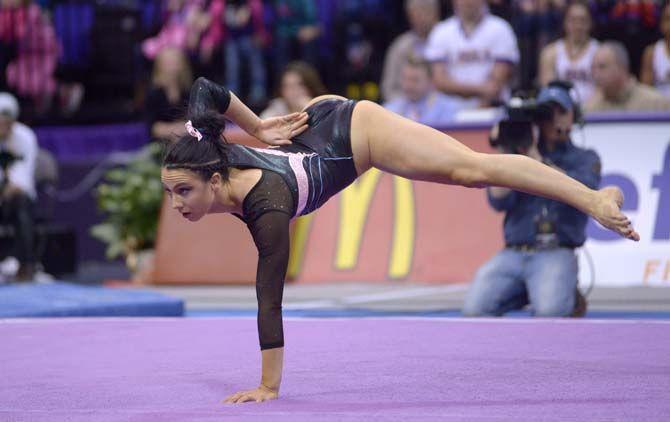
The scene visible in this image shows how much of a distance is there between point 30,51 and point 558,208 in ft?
22.7

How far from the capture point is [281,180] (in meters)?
3.79

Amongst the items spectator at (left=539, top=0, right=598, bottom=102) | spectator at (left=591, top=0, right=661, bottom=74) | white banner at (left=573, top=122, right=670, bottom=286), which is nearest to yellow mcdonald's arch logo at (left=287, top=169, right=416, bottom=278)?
white banner at (left=573, top=122, right=670, bottom=286)

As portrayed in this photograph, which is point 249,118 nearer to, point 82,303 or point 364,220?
point 82,303

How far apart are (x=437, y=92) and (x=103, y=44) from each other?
A: 434 cm

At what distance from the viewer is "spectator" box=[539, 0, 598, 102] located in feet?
26.1

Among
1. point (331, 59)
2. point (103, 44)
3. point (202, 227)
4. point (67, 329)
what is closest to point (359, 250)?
point (202, 227)

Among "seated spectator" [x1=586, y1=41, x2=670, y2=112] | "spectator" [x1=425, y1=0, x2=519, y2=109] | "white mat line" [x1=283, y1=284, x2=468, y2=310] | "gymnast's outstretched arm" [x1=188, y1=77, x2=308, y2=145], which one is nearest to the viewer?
"gymnast's outstretched arm" [x1=188, y1=77, x2=308, y2=145]

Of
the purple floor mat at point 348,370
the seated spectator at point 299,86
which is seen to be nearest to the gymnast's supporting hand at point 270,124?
the purple floor mat at point 348,370

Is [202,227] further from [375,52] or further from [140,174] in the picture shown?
[375,52]

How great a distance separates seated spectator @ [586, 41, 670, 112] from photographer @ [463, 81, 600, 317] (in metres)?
1.79

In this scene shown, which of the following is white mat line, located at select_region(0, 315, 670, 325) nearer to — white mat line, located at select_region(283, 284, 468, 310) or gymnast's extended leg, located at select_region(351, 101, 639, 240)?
white mat line, located at select_region(283, 284, 468, 310)

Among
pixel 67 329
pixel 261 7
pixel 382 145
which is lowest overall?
pixel 67 329

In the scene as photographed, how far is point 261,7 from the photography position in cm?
1044

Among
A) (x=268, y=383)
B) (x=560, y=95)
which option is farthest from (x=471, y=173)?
(x=560, y=95)
